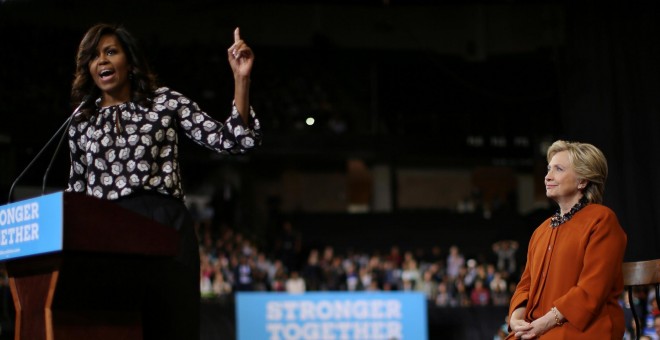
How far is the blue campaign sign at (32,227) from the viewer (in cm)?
182

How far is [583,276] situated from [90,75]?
→ 1626 mm

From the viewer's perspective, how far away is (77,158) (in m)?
2.34

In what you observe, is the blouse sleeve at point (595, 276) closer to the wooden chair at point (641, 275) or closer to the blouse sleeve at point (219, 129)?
the wooden chair at point (641, 275)

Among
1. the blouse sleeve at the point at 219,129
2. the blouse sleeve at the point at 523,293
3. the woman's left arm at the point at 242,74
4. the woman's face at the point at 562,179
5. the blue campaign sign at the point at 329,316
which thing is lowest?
the blue campaign sign at the point at 329,316

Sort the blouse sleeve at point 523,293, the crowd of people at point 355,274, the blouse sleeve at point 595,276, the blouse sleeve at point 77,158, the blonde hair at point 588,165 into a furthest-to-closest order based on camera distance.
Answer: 1. the crowd of people at point 355,274
2. the blouse sleeve at point 523,293
3. the blonde hair at point 588,165
4. the blouse sleeve at point 595,276
5. the blouse sleeve at point 77,158

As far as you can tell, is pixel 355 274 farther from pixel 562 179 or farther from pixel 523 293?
pixel 562 179

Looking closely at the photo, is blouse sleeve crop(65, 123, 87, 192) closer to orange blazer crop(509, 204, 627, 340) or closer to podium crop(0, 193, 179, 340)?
podium crop(0, 193, 179, 340)

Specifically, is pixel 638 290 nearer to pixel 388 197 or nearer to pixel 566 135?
pixel 566 135

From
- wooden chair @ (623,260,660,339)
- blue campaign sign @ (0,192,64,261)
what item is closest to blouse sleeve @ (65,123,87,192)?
blue campaign sign @ (0,192,64,261)

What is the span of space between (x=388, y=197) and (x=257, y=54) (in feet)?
14.7

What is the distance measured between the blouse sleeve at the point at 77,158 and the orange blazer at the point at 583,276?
154cm

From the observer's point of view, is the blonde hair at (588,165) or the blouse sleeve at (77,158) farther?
the blonde hair at (588,165)

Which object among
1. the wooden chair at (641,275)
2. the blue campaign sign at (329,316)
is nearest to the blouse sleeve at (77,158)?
the wooden chair at (641,275)

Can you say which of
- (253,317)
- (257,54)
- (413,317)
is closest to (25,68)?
(257,54)
